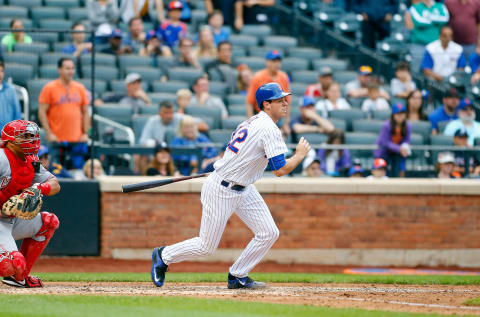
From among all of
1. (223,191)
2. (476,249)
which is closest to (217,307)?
(223,191)

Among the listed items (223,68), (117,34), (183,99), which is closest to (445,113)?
(223,68)

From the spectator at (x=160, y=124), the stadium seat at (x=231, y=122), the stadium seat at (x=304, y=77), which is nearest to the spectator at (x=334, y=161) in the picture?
the stadium seat at (x=231, y=122)

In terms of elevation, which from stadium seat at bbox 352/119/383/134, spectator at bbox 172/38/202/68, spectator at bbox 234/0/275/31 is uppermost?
spectator at bbox 234/0/275/31

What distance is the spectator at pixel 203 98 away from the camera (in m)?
14.2

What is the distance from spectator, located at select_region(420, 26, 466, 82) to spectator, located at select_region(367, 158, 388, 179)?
3538mm

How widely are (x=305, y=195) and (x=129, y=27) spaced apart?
5042mm

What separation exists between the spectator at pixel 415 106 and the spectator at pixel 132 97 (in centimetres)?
413

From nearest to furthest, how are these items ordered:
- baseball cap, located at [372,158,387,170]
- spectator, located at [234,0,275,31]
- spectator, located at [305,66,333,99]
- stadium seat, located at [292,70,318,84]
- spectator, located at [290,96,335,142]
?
baseball cap, located at [372,158,387,170], spectator, located at [290,96,335,142], spectator, located at [305,66,333,99], stadium seat, located at [292,70,318,84], spectator, located at [234,0,275,31]

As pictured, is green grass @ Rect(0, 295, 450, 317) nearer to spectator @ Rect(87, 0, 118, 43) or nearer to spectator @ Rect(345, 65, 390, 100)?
spectator @ Rect(87, 0, 118, 43)

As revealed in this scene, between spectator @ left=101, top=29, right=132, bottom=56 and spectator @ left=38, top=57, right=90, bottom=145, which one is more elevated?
spectator @ left=101, top=29, right=132, bottom=56

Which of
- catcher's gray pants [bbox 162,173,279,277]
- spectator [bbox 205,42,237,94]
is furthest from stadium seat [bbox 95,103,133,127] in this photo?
catcher's gray pants [bbox 162,173,279,277]

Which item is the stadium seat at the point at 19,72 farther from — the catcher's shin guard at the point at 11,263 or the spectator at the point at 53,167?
the catcher's shin guard at the point at 11,263

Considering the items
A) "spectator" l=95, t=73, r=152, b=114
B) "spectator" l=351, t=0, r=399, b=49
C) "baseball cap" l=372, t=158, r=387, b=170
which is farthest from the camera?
"spectator" l=351, t=0, r=399, b=49

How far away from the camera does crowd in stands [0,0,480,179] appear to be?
12398 millimetres
